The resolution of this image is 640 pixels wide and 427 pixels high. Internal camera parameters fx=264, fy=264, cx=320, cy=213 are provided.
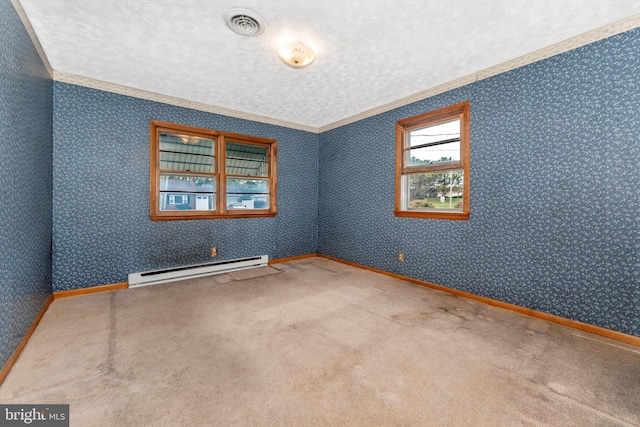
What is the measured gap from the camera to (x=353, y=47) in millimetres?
2514

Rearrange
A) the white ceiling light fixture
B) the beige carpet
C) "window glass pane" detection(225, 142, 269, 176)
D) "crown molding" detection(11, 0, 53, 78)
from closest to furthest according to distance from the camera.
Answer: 1. the beige carpet
2. "crown molding" detection(11, 0, 53, 78)
3. the white ceiling light fixture
4. "window glass pane" detection(225, 142, 269, 176)

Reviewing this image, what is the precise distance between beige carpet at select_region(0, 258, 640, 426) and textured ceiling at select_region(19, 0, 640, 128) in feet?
8.48

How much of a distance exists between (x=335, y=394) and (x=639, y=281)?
2547mm

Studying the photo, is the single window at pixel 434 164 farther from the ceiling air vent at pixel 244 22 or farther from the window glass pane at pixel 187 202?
the window glass pane at pixel 187 202

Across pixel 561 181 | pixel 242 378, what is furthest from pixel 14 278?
pixel 561 181

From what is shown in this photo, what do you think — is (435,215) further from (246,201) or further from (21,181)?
(21,181)

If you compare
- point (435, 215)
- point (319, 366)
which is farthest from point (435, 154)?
point (319, 366)

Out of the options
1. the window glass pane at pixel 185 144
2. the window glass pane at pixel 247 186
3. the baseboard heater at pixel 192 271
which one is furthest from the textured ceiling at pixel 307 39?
the baseboard heater at pixel 192 271

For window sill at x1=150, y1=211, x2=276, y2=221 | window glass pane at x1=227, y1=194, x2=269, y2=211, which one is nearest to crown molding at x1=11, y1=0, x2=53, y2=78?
window sill at x1=150, y1=211, x2=276, y2=221

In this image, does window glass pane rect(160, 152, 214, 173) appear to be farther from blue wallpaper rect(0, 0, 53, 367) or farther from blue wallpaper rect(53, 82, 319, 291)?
blue wallpaper rect(0, 0, 53, 367)

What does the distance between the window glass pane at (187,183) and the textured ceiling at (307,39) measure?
3.80ft

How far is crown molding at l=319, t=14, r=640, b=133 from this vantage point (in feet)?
7.01

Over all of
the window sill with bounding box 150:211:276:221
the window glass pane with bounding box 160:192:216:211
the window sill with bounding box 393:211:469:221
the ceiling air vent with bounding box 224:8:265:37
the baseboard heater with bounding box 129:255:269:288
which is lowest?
the baseboard heater with bounding box 129:255:269:288

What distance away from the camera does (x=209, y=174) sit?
405 centimetres
